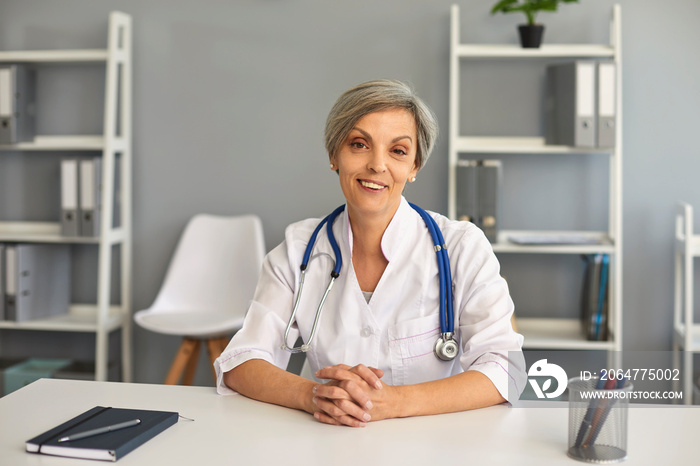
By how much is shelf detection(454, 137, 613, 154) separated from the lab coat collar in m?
A: 1.38

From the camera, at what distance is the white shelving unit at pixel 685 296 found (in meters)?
2.91

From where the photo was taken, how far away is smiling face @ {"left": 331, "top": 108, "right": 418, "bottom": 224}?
166 cm

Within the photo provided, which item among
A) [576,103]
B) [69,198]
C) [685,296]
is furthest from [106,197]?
[685,296]

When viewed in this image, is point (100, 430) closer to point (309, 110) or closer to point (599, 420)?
point (599, 420)

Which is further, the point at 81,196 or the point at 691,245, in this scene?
the point at 81,196

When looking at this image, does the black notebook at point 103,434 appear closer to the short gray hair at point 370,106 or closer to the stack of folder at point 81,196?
the short gray hair at point 370,106

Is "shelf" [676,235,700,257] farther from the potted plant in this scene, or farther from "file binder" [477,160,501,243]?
the potted plant

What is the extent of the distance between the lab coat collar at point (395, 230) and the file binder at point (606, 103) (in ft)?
4.99

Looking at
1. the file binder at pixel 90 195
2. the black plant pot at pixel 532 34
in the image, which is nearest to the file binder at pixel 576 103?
the black plant pot at pixel 532 34

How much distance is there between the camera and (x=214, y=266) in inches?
133

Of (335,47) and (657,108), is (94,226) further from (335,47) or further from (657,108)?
(657,108)

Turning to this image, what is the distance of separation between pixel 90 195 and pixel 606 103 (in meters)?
2.26

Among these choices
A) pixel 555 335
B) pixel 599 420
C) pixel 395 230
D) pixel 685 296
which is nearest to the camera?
pixel 599 420

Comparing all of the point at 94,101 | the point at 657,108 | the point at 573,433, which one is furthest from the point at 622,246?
the point at 94,101
